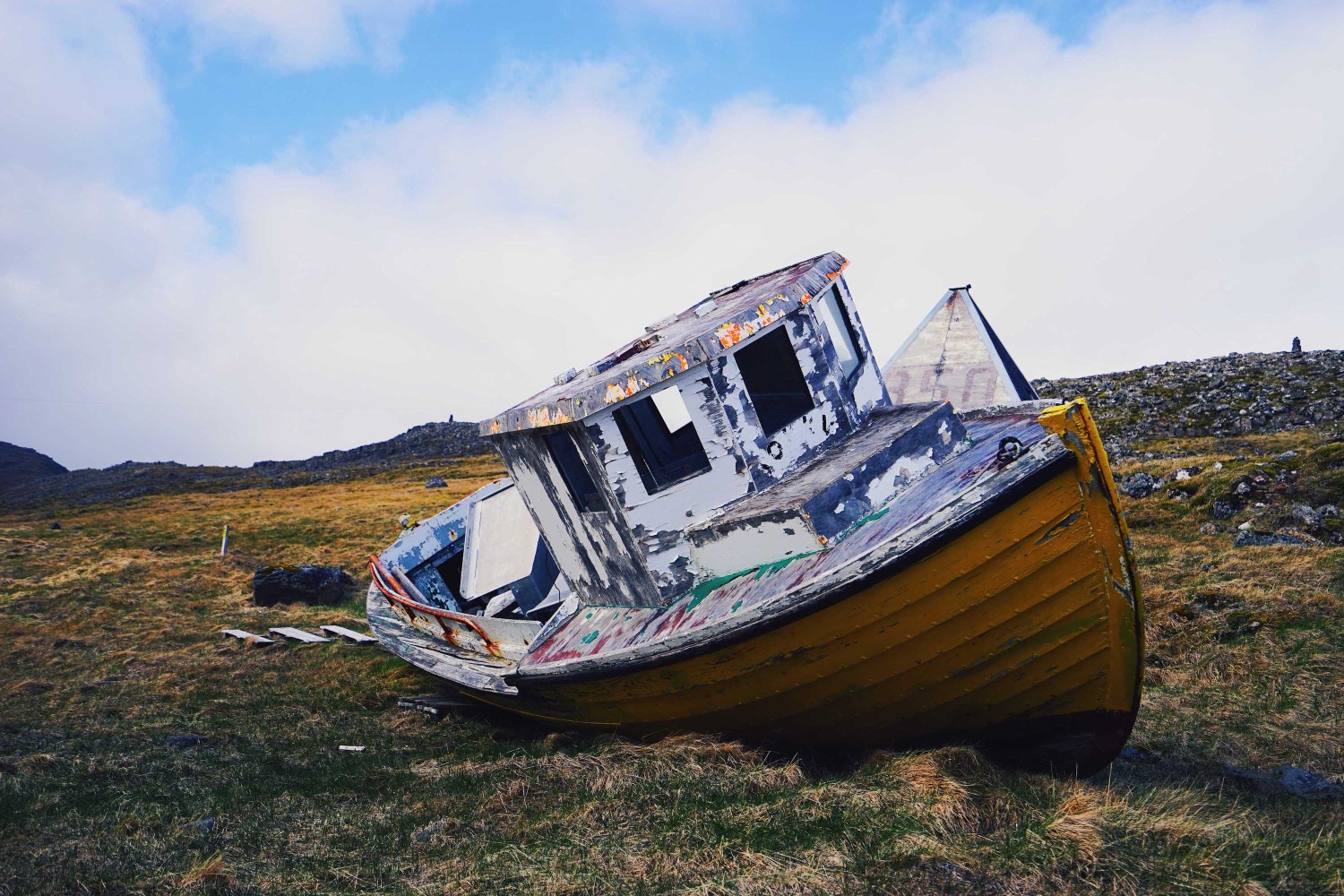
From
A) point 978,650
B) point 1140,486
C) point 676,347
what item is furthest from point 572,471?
point 1140,486

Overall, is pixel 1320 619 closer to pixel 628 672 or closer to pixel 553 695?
pixel 628 672

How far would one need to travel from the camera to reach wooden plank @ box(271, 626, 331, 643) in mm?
11961

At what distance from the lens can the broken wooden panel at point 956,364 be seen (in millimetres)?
9797

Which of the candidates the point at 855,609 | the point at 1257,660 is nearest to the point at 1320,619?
the point at 1257,660

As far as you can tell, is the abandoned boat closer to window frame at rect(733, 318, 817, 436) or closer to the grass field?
window frame at rect(733, 318, 817, 436)

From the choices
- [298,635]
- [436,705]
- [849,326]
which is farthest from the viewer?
[298,635]

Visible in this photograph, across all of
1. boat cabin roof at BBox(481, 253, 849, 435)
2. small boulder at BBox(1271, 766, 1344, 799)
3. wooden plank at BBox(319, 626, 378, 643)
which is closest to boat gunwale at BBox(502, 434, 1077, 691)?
boat cabin roof at BBox(481, 253, 849, 435)

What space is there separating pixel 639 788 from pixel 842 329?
4.44 meters

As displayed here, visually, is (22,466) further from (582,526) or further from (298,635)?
(582,526)

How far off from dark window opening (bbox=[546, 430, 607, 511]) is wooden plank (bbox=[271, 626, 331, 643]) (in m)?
6.83

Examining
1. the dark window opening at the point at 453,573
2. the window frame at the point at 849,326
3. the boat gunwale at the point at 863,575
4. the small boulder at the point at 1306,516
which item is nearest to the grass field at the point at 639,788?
the small boulder at the point at 1306,516

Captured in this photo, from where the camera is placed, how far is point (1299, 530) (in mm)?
10484

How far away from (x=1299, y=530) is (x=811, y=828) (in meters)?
9.24

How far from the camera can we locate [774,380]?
761 centimetres
